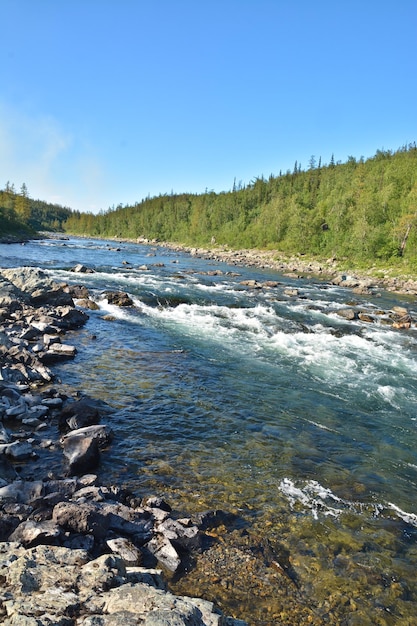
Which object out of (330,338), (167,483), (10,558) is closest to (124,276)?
(330,338)

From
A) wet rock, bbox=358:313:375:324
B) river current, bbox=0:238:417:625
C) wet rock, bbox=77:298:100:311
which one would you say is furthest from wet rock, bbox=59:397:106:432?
wet rock, bbox=358:313:375:324

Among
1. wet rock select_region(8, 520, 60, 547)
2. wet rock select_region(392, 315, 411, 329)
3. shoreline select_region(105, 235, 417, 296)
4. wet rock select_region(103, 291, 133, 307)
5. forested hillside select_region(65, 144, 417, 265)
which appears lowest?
wet rock select_region(8, 520, 60, 547)

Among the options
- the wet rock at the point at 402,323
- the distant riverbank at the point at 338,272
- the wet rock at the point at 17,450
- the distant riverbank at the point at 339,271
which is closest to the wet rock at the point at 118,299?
the wet rock at the point at 17,450

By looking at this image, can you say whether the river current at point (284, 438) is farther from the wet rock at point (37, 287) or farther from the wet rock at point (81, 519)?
the wet rock at point (37, 287)

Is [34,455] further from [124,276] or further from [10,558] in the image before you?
[124,276]

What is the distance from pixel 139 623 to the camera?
3.80 metres

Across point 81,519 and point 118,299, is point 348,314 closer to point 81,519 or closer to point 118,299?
point 118,299

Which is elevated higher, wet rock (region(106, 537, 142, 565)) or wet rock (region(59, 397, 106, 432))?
wet rock (region(59, 397, 106, 432))

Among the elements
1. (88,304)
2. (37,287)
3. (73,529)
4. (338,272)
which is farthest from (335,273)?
(73,529)

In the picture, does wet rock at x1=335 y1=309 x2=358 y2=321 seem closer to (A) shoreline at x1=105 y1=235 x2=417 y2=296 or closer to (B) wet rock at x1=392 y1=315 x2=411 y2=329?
(B) wet rock at x1=392 y1=315 x2=411 y2=329

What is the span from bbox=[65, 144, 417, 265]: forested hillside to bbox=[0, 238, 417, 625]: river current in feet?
160

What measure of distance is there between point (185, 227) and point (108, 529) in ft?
527

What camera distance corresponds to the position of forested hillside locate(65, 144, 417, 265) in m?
69.6

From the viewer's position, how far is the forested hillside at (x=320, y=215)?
228ft
